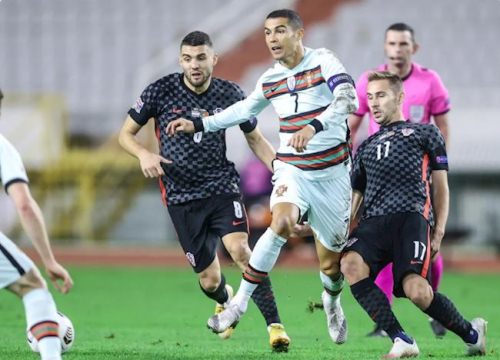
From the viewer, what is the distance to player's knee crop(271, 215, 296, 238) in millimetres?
7375

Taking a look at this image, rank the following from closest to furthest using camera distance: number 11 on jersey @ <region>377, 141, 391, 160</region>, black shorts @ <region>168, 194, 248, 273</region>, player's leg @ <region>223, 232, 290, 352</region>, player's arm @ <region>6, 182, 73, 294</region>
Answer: player's arm @ <region>6, 182, 73, 294</region>
number 11 on jersey @ <region>377, 141, 391, 160</region>
player's leg @ <region>223, 232, 290, 352</region>
black shorts @ <region>168, 194, 248, 273</region>

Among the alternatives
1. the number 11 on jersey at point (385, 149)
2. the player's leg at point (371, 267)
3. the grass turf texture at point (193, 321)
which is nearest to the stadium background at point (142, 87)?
the grass turf texture at point (193, 321)

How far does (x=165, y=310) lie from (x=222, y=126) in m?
4.06

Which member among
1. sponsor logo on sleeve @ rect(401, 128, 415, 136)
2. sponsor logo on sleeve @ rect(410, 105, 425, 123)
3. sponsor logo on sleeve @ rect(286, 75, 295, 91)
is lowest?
sponsor logo on sleeve @ rect(410, 105, 425, 123)

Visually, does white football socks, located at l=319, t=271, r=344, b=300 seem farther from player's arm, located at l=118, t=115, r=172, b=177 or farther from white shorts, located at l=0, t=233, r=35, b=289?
white shorts, located at l=0, t=233, r=35, b=289

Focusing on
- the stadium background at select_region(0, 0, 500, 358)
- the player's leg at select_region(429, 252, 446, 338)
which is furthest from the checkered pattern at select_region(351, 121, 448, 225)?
the stadium background at select_region(0, 0, 500, 358)

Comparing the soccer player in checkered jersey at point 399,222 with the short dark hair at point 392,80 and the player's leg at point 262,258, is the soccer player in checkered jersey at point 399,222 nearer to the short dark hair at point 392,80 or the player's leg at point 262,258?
the short dark hair at point 392,80

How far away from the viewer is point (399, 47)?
9250 mm

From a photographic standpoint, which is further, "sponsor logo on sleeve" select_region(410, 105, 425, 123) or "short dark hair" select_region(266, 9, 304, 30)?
"sponsor logo on sleeve" select_region(410, 105, 425, 123)

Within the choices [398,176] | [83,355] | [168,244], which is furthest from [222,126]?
[168,244]

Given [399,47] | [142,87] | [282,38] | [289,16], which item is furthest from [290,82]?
[142,87]

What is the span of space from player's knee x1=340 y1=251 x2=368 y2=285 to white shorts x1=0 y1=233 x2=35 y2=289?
92.9 inches

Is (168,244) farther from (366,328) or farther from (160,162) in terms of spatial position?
(160,162)

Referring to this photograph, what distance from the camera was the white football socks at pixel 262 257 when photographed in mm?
7410
